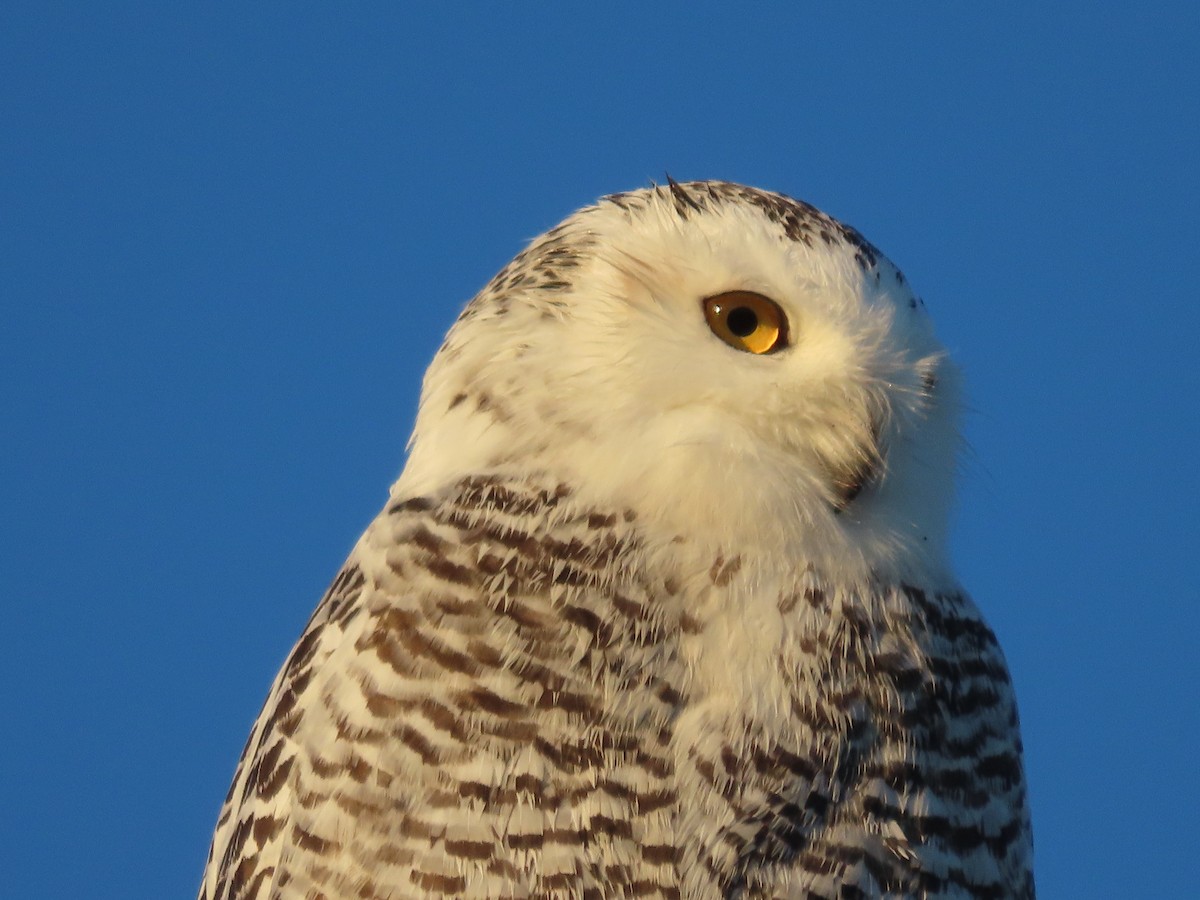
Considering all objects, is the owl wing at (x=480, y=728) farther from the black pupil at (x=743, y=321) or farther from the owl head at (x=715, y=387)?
the black pupil at (x=743, y=321)

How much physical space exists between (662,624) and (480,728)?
35 centimetres

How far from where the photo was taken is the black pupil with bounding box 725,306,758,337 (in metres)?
2.87

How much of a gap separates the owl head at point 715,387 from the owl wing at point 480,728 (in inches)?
5.5

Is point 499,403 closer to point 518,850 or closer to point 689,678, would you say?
point 689,678

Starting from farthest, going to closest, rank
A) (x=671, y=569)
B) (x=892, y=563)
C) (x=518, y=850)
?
(x=892, y=563), (x=671, y=569), (x=518, y=850)

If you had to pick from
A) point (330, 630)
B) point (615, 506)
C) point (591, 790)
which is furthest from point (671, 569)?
point (330, 630)

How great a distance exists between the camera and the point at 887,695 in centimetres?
272

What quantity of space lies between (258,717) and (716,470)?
100cm

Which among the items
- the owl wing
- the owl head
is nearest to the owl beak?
the owl head

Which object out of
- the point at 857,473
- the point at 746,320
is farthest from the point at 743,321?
the point at 857,473

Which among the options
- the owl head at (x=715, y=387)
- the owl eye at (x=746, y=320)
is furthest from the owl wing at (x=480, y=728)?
the owl eye at (x=746, y=320)

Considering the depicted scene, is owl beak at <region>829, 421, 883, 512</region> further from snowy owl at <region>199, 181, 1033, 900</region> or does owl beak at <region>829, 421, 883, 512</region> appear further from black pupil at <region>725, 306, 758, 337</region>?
black pupil at <region>725, 306, 758, 337</region>

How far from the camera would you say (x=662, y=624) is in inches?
104

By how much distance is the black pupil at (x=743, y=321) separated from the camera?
287 cm
